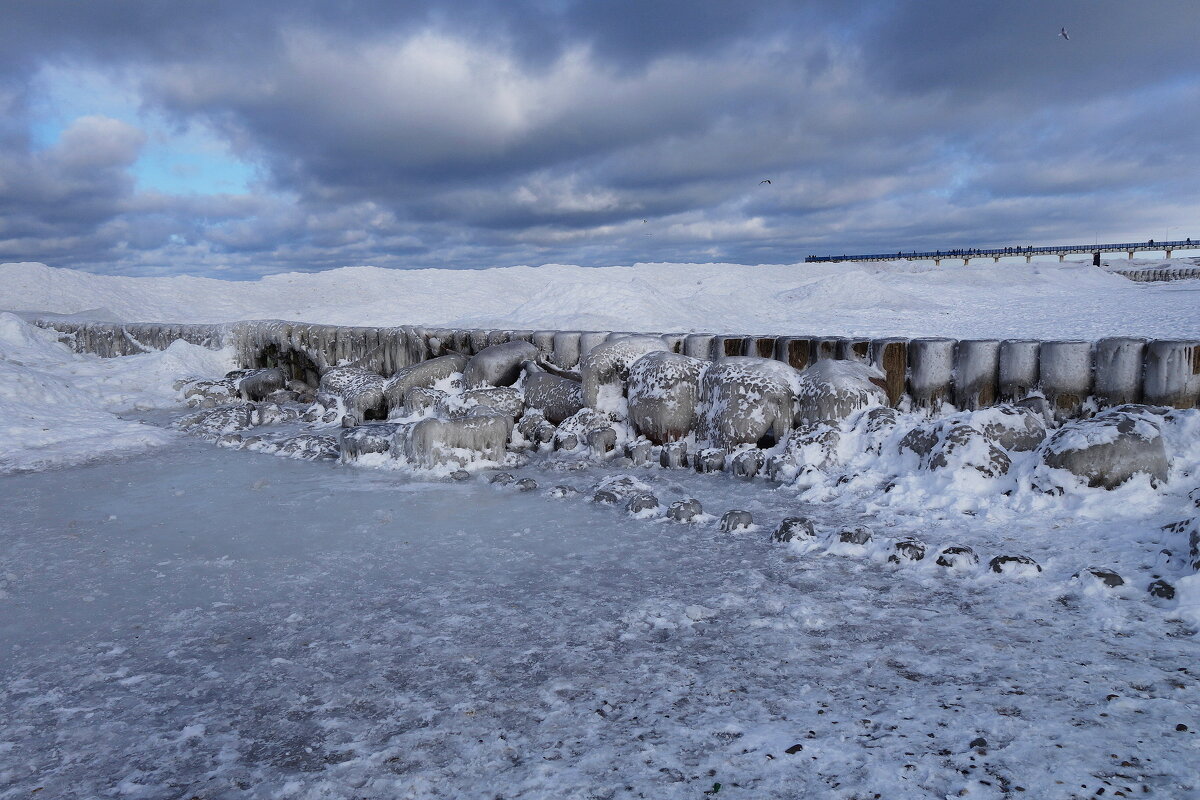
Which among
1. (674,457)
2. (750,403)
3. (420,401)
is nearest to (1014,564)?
(750,403)

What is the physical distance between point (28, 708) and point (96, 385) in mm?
8926

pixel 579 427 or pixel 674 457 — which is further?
pixel 579 427

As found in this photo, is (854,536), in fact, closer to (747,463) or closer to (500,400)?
(747,463)

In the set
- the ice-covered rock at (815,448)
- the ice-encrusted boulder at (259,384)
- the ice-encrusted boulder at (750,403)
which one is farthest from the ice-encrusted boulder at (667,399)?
the ice-encrusted boulder at (259,384)

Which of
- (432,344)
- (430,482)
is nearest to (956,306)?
(432,344)

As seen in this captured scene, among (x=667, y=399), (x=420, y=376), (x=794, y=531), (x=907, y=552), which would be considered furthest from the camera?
(x=420, y=376)

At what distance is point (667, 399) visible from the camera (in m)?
5.92

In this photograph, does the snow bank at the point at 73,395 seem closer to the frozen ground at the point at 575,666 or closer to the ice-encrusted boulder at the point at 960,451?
the frozen ground at the point at 575,666

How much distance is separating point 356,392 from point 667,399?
12.6ft

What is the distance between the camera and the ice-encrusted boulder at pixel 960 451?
424 centimetres

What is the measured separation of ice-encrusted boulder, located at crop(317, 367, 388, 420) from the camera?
25.7 ft

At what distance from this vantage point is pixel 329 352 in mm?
9992

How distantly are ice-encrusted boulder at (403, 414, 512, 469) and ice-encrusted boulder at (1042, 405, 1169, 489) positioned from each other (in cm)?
375

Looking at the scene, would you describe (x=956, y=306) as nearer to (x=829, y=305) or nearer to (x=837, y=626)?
(x=829, y=305)
